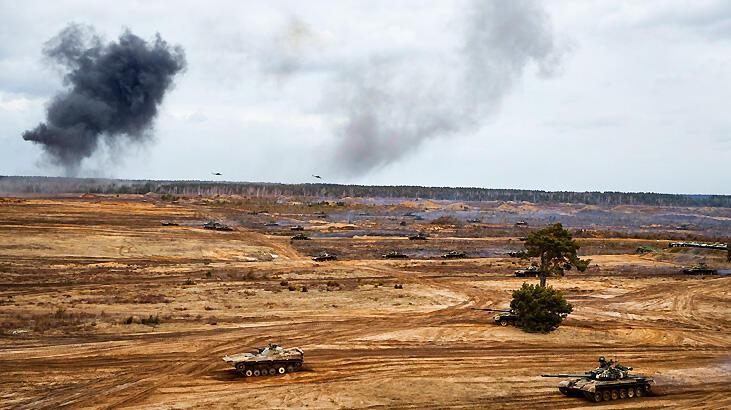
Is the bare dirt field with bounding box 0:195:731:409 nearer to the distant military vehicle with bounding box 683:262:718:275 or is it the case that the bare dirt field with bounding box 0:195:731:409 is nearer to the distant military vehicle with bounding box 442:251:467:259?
the distant military vehicle with bounding box 683:262:718:275

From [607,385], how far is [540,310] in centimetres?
1301

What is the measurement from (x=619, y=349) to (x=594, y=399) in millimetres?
10753

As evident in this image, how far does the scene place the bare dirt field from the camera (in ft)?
88.0

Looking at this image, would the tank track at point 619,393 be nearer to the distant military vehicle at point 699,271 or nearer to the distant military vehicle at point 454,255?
the distant military vehicle at point 699,271

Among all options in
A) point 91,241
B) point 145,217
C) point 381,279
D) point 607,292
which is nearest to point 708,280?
point 607,292

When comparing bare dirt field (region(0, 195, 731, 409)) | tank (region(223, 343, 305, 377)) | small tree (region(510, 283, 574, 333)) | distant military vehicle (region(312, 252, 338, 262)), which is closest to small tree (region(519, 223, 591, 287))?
bare dirt field (region(0, 195, 731, 409))

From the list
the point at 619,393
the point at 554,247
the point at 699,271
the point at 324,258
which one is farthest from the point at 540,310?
the point at 324,258

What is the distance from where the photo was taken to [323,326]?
40125 millimetres

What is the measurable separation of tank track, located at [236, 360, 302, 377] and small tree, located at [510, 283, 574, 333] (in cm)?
1577

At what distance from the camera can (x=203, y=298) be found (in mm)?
48906

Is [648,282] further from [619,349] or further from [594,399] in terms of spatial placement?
[594,399]

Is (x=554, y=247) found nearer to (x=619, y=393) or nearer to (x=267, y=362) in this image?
(x=619, y=393)

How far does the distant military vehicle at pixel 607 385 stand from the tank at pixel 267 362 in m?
11.4

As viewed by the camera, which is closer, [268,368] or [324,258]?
[268,368]
